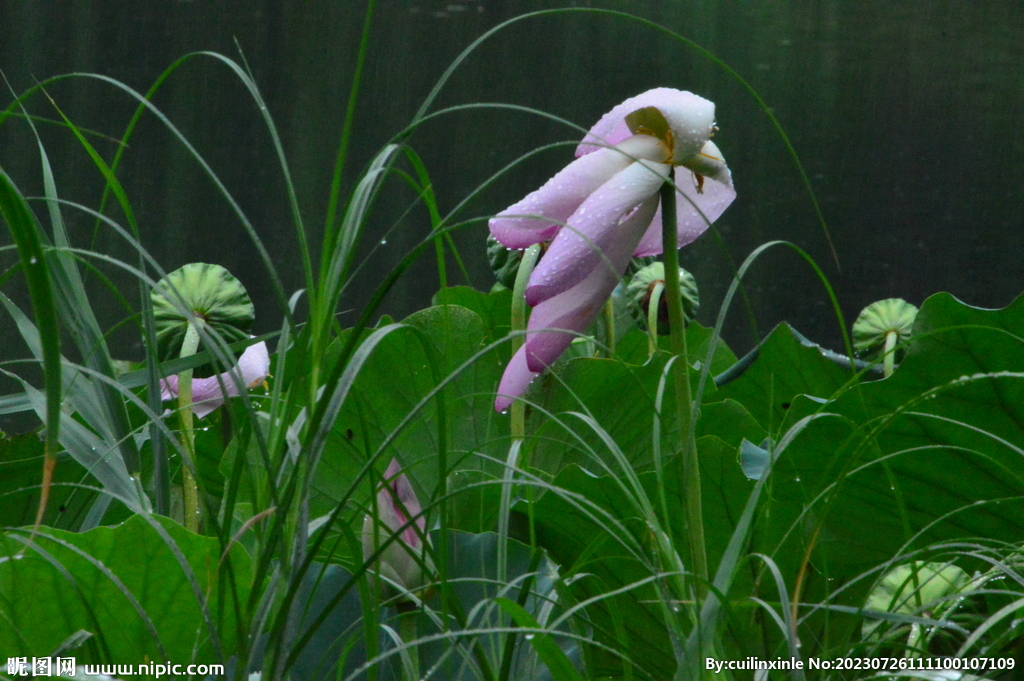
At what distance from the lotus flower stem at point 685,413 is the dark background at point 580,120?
1310 millimetres

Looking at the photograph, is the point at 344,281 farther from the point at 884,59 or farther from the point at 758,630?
the point at 884,59

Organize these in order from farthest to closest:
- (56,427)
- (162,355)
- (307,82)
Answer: (307,82), (162,355), (56,427)

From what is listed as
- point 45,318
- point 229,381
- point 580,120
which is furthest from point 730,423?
point 580,120

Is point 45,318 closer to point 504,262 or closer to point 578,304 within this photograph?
point 578,304

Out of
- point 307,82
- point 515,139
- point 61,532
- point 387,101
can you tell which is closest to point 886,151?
point 515,139

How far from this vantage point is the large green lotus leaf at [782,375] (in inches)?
26.7


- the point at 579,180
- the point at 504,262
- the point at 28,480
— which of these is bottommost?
the point at 28,480

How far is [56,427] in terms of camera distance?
222mm

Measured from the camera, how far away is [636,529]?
477mm

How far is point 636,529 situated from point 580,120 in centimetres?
126

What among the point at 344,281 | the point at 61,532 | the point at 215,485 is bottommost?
the point at 215,485

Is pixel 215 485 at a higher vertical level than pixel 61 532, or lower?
lower

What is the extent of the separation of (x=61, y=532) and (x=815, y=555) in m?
0.35

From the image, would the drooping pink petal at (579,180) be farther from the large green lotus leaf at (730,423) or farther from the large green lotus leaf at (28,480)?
the large green lotus leaf at (28,480)
